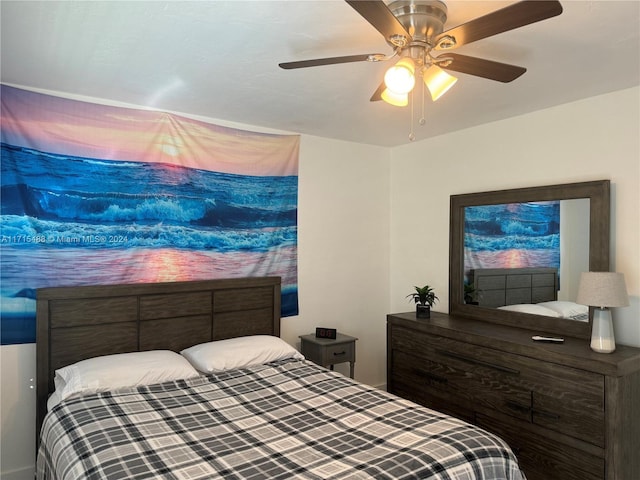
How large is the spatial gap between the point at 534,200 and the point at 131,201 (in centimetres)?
284

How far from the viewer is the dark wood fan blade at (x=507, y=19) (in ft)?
4.29

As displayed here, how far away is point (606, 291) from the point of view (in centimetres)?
248

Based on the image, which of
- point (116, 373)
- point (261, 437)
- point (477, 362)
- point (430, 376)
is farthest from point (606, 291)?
point (116, 373)

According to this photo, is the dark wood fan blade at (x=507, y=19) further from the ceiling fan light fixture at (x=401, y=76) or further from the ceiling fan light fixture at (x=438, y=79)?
the ceiling fan light fixture at (x=438, y=79)

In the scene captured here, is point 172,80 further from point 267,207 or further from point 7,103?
point 267,207

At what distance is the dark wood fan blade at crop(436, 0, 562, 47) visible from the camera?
131 cm

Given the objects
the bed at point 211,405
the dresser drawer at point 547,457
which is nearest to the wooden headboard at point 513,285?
the dresser drawer at point 547,457

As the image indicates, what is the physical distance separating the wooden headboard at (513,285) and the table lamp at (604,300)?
20.3 inches

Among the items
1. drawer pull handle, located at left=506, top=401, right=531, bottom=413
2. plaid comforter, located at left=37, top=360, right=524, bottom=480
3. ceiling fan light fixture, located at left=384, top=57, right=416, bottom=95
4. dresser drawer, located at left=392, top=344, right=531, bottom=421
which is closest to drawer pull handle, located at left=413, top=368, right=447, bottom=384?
dresser drawer, located at left=392, top=344, right=531, bottom=421

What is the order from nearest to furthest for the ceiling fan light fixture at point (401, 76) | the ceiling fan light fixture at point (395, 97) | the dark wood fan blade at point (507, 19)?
1. the dark wood fan blade at point (507, 19)
2. the ceiling fan light fixture at point (401, 76)
3. the ceiling fan light fixture at point (395, 97)

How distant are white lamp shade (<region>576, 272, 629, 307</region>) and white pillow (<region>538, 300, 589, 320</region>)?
1.09 feet

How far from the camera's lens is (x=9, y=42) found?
2.08 m

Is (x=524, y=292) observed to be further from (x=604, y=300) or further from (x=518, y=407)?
(x=518, y=407)

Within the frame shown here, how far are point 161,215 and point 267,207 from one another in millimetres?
858
